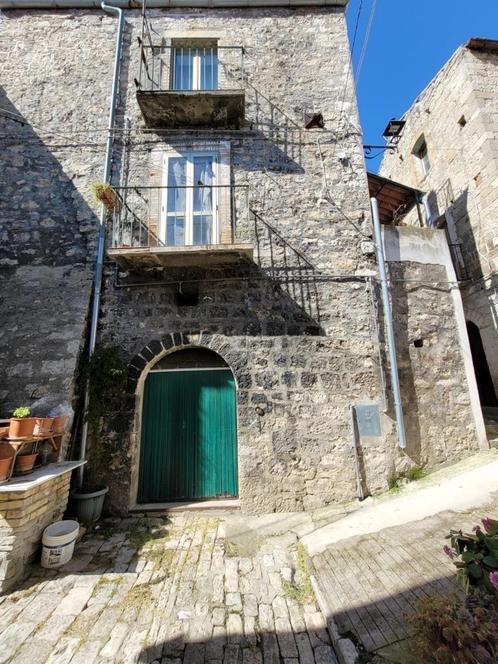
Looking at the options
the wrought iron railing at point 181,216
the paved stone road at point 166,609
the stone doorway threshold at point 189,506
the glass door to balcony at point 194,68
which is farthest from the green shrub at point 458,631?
the glass door to balcony at point 194,68

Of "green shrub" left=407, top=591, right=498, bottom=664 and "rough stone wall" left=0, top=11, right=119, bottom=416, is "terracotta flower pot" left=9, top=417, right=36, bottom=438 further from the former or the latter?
"green shrub" left=407, top=591, right=498, bottom=664

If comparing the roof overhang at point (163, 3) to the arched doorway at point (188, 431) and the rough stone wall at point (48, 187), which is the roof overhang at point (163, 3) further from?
the arched doorway at point (188, 431)

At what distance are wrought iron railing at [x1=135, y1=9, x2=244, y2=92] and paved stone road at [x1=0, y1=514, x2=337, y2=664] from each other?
28.3 ft

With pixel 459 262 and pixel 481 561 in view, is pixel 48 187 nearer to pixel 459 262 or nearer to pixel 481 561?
pixel 481 561

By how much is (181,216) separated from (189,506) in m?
5.08

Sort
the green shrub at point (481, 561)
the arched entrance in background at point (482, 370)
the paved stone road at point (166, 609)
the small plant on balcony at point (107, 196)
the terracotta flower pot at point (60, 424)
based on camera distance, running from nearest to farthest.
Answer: the green shrub at point (481, 561)
the paved stone road at point (166, 609)
the terracotta flower pot at point (60, 424)
the small plant on balcony at point (107, 196)
the arched entrance in background at point (482, 370)

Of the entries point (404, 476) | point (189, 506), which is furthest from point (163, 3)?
point (404, 476)

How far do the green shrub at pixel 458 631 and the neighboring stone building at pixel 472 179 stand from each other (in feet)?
24.2

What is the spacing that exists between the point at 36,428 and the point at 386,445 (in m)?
5.10

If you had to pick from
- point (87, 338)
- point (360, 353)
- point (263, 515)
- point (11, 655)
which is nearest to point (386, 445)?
point (360, 353)

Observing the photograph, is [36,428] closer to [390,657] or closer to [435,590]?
[390,657]

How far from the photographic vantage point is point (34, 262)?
5.69 meters

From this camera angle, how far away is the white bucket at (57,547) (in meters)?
3.43

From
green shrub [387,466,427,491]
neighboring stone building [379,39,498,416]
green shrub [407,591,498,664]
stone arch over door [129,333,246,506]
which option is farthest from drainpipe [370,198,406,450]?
neighboring stone building [379,39,498,416]
